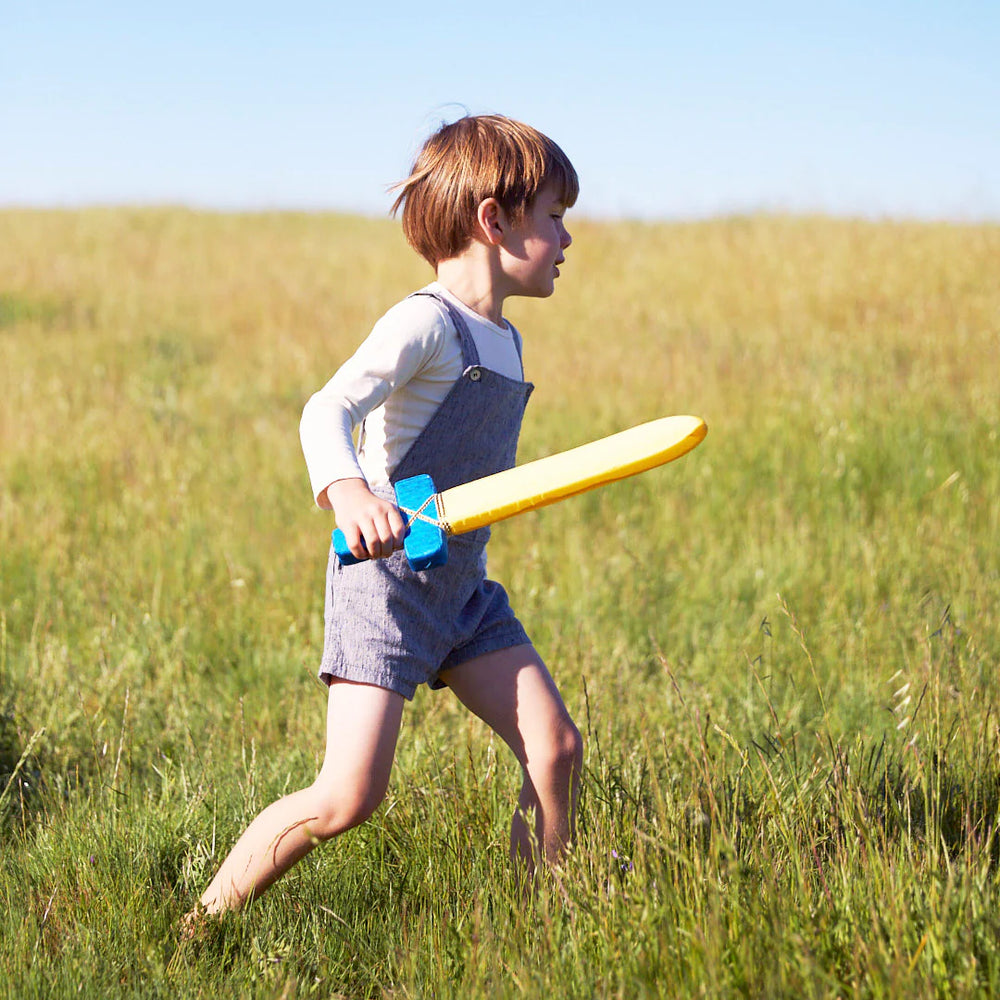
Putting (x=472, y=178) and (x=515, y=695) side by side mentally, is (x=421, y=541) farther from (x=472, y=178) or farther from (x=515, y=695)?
(x=472, y=178)

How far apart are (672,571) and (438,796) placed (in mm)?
2068

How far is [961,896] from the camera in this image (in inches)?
66.8

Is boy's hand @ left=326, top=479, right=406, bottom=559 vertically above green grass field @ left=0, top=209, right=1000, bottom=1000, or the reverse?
boy's hand @ left=326, top=479, right=406, bottom=559

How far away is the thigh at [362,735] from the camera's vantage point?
2.09 meters

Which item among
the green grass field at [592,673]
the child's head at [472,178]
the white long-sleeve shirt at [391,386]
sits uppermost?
A: the child's head at [472,178]

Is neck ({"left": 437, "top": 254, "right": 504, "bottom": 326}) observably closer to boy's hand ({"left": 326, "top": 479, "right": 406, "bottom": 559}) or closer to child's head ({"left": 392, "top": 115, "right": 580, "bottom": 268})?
child's head ({"left": 392, "top": 115, "right": 580, "bottom": 268})

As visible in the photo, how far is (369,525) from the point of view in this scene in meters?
1.83

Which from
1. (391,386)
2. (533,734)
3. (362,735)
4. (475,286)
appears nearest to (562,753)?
(533,734)

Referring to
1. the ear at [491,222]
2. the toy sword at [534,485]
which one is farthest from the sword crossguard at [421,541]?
the ear at [491,222]

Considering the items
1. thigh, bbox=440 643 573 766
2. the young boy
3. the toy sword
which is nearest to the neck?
the young boy

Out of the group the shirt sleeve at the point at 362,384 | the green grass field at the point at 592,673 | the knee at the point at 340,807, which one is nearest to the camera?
the green grass field at the point at 592,673

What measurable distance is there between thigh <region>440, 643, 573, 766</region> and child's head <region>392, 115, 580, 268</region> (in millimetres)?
885

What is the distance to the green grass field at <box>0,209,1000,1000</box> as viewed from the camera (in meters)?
1.82

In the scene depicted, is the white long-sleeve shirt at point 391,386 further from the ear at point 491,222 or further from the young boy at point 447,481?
the ear at point 491,222
